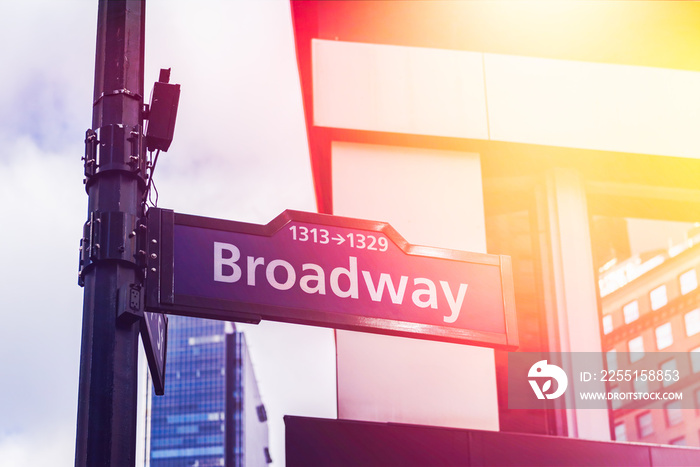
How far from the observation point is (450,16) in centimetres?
1019

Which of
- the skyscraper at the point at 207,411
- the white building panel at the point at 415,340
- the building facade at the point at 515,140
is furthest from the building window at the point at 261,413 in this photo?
the white building panel at the point at 415,340

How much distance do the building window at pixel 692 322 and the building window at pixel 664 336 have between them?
19cm

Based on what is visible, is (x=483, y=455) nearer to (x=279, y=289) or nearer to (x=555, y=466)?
(x=555, y=466)

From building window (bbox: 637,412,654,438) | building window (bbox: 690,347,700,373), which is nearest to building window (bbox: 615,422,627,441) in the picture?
building window (bbox: 637,412,654,438)

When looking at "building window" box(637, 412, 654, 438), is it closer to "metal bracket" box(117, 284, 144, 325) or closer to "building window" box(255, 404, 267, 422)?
"metal bracket" box(117, 284, 144, 325)

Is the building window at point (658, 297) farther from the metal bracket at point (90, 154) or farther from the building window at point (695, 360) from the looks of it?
the metal bracket at point (90, 154)

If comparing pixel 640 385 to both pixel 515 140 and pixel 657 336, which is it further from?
pixel 515 140

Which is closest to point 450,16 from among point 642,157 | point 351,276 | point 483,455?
point 642,157

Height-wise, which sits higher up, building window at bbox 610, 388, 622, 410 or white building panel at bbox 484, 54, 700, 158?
white building panel at bbox 484, 54, 700, 158

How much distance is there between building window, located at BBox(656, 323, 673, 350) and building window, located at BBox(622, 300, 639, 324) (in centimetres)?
32

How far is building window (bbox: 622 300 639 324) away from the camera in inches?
382

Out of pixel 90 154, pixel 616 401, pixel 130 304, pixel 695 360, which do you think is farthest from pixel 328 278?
pixel 695 360

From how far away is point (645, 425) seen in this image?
9367 millimetres

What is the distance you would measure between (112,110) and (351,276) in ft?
4.53
